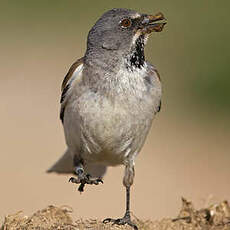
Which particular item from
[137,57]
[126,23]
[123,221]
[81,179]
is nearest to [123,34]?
[126,23]

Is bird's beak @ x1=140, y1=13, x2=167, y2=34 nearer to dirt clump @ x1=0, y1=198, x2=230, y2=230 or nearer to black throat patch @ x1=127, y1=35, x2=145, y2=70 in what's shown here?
black throat patch @ x1=127, y1=35, x2=145, y2=70

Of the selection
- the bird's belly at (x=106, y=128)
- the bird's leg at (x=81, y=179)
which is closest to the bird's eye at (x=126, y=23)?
the bird's belly at (x=106, y=128)

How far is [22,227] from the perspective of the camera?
24.0ft

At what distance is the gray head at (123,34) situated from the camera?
772 cm

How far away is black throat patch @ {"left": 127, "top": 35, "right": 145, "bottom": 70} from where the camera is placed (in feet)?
25.2

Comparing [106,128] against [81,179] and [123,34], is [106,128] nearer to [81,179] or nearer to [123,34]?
[81,179]

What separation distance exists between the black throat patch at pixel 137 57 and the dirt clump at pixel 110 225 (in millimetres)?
1411

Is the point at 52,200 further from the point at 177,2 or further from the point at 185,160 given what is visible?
the point at 177,2

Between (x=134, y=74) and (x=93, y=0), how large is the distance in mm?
11626

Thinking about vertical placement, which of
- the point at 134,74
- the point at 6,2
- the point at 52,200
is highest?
the point at 6,2

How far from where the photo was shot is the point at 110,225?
743cm

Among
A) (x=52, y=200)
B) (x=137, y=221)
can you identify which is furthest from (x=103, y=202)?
(x=137, y=221)

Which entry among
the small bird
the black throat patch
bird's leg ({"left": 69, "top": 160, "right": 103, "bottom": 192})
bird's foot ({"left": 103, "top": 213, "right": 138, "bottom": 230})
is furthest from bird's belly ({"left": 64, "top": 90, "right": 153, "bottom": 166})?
bird's foot ({"left": 103, "top": 213, "right": 138, "bottom": 230})

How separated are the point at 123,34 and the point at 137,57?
0.26m
